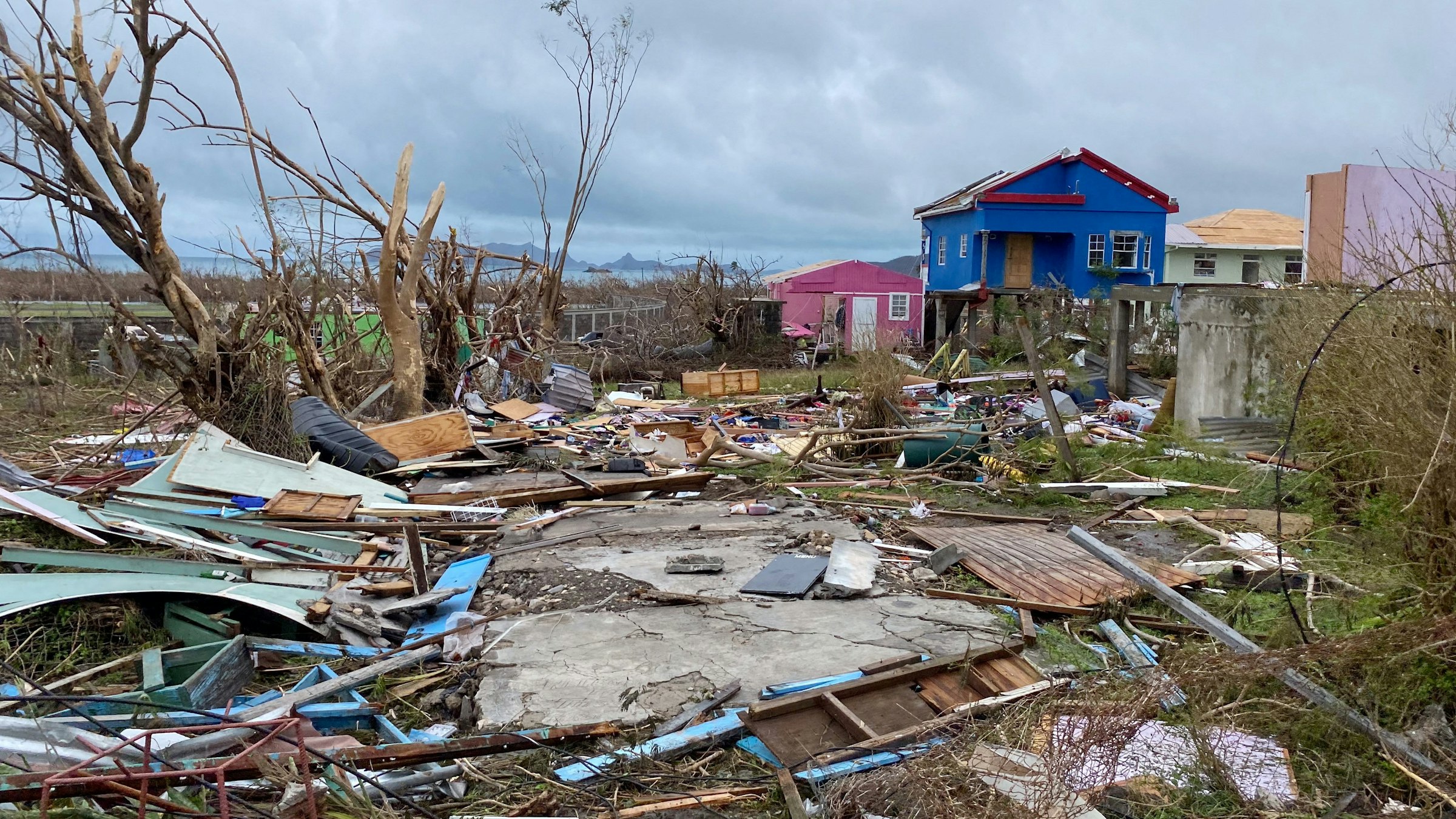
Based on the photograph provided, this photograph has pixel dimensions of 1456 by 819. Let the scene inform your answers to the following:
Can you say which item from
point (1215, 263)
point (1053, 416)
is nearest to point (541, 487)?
point (1053, 416)

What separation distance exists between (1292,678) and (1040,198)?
1214 inches

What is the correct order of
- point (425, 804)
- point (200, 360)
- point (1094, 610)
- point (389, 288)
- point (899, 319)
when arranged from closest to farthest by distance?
point (425, 804), point (1094, 610), point (200, 360), point (389, 288), point (899, 319)

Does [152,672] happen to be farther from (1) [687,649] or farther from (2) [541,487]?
(2) [541,487]

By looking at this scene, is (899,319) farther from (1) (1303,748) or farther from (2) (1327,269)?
(1) (1303,748)

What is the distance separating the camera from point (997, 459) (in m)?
11.5

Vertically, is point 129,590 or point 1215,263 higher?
point 1215,263

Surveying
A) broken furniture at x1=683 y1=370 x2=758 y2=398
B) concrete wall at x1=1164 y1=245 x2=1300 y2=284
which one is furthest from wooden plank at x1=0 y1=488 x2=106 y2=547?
concrete wall at x1=1164 y1=245 x2=1300 y2=284

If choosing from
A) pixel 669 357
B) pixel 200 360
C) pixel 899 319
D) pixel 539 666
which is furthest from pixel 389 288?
pixel 899 319

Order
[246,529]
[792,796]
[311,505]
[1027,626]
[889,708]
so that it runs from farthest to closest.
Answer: [311,505]
[246,529]
[1027,626]
[889,708]
[792,796]

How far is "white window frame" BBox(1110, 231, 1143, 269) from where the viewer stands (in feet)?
110

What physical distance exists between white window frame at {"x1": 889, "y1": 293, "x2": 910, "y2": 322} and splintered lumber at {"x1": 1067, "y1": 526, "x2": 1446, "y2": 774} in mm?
31899

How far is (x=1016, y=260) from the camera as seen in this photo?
34.0 meters

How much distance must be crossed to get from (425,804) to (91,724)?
6.03 ft

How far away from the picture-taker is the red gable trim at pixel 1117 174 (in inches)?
1290
